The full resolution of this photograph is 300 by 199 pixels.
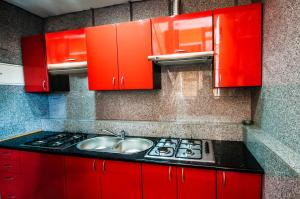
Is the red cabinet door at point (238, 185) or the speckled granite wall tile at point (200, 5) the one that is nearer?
the red cabinet door at point (238, 185)

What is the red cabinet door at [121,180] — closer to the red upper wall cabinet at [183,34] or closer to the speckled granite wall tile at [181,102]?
the speckled granite wall tile at [181,102]

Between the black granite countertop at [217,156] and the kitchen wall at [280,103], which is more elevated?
the kitchen wall at [280,103]

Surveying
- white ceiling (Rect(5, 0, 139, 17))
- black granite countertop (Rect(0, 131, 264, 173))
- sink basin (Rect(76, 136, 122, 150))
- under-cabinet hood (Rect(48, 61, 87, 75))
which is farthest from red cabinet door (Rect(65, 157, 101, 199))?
white ceiling (Rect(5, 0, 139, 17))

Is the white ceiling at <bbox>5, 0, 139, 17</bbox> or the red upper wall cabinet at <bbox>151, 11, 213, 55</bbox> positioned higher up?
the white ceiling at <bbox>5, 0, 139, 17</bbox>

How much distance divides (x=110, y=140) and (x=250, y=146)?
1547mm

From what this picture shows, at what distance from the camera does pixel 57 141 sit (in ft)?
6.26

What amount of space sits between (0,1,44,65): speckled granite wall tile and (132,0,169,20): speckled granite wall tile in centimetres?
154

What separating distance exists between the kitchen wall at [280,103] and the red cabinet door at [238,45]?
0.22 ft

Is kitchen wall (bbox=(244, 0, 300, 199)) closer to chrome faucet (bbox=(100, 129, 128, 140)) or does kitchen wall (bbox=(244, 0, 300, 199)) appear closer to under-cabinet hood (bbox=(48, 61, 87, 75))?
chrome faucet (bbox=(100, 129, 128, 140))

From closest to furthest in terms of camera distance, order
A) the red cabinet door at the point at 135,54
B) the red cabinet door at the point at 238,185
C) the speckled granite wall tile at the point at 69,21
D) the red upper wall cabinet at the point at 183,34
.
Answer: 1. the red cabinet door at the point at 238,185
2. the red upper wall cabinet at the point at 183,34
3. the red cabinet door at the point at 135,54
4. the speckled granite wall tile at the point at 69,21

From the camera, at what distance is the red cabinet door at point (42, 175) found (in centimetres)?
164

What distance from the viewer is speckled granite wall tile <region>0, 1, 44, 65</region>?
1.97 m

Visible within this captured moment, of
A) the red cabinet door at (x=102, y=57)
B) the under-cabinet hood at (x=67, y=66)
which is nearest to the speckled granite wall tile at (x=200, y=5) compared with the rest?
the red cabinet door at (x=102, y=57)

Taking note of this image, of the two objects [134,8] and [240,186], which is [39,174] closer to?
[240,186]
